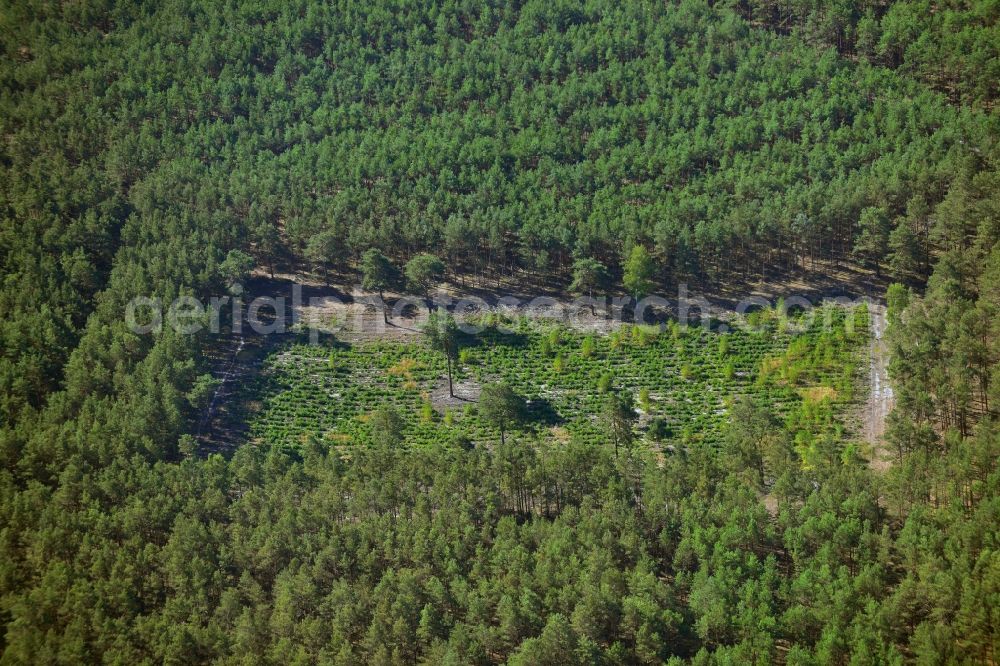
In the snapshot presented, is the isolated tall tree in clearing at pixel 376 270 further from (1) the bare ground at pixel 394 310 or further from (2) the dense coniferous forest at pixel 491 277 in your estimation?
(1) the bare ground at pixel 394 310

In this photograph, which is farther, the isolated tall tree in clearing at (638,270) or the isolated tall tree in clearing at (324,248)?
the isolated tall tree in clearing at (324,248)

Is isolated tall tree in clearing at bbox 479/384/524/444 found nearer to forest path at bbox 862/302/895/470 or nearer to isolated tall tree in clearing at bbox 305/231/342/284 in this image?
isolated tall tree in clearing at bbox 305/231/342/284

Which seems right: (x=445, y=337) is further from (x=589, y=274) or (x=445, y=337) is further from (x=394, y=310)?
(x=589, y=274)

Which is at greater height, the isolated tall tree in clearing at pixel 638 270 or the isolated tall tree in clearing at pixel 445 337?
the isolated tall tree in clearing at pixel 638 270

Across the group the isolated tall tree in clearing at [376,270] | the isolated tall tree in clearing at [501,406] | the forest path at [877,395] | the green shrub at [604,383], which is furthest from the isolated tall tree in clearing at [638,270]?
the isolated tall tree in clearing at [376,270]

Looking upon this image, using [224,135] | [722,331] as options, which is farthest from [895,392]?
[224,135]

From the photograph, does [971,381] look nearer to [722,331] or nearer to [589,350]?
[722,331]

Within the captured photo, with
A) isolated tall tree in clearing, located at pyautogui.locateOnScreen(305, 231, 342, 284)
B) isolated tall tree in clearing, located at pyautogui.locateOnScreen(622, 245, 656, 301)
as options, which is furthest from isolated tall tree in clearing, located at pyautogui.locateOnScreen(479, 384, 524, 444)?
isolated tall tree in clearing, located at pyautogui.locateOnScreen(305, 231, 342, 284)
